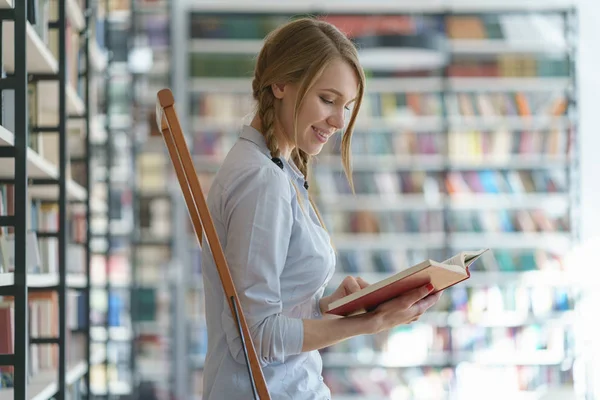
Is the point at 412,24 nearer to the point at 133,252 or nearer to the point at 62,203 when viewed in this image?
the point at 133,252

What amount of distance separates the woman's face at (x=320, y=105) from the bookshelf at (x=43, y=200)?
28.4 inches

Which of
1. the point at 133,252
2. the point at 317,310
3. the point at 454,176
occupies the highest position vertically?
the point at 454,176

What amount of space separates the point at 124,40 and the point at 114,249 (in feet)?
4.78

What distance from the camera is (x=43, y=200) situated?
3314 millimetres

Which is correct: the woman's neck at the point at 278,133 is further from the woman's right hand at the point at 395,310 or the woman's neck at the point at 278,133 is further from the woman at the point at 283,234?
the woman's right hand at the point at 395,310

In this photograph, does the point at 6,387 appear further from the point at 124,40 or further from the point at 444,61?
the point at 444,61

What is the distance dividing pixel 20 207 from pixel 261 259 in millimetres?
834

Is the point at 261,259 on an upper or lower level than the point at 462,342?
upper

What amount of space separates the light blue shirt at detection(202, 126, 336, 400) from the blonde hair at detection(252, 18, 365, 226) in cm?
5

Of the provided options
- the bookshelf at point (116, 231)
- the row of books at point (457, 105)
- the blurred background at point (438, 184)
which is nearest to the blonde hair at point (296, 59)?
the bookshelf at point (116, 231)

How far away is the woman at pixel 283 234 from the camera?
50.6 inches

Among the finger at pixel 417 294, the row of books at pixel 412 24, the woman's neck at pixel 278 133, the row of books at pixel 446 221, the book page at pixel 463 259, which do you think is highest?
the row of books at pixel 412 24

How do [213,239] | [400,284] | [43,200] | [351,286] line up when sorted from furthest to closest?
1. [43,200]
2. [351,286]
3. [400,284]
4. [213,239]

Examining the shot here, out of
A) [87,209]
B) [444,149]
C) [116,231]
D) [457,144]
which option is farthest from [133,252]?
[457,144]
